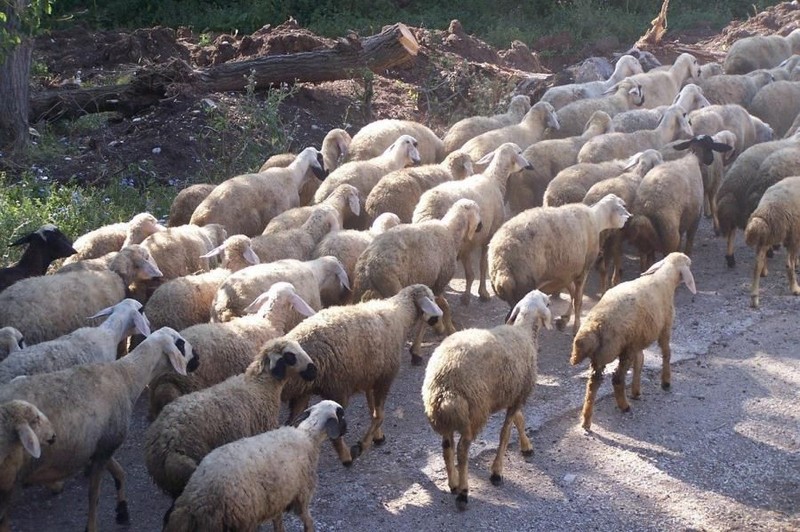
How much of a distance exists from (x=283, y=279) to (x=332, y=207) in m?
1.92

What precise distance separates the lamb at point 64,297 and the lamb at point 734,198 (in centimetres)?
608

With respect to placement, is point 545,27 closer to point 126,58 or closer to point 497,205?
point 126,58

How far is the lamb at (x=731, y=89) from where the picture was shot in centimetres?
1548

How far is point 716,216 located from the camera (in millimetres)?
12156

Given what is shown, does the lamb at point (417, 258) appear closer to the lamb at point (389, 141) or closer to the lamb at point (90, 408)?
the lamb at point (90, 408)

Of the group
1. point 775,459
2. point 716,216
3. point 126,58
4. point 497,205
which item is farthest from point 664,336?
point 126,58

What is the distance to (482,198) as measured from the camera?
36.1 ft

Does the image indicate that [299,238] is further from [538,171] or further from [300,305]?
[538,171]

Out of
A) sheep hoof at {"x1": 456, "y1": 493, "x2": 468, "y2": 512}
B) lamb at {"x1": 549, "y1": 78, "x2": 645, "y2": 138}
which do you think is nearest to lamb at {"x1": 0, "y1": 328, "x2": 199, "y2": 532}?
sheep hoof at {"x1": 456, "y1": 493, "x2": 468, "y2": 512}

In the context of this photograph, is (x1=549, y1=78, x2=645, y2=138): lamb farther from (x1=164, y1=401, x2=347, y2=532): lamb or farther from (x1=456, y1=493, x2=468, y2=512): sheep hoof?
(x1=164, y1=401, x2=347, y2=532): lamb

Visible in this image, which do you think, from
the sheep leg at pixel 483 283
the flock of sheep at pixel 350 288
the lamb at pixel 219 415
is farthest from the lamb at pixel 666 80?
the lamb at pixel 219 415

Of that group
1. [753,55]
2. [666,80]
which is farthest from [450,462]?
[753,55]

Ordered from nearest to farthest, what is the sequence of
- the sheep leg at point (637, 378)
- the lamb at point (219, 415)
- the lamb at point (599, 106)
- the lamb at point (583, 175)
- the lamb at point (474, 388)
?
the lamb at point (219, 415) < the lamb at point (474, 388) < the sheep leg at point (637, 378) < the lamb at point (583, 175) < the lamb at point (599, 106)

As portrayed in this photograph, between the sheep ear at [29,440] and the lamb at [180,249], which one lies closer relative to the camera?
the sheep ear at [29,440]
